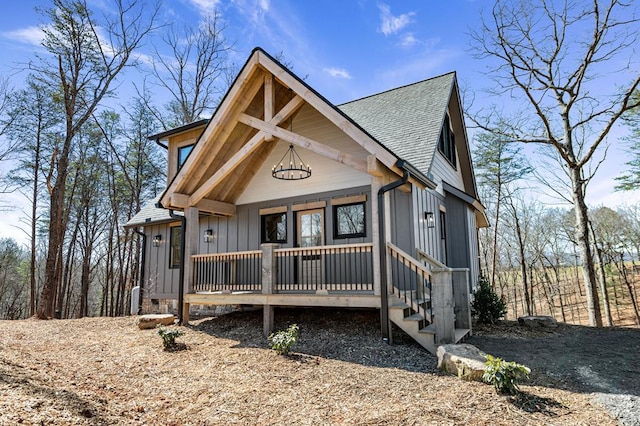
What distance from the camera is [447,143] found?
11.0 m

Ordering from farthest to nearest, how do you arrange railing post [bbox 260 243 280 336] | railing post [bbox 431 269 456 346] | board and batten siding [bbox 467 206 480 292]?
1. board and batten siding [bbox 467 206 480 292]
2. railing post [bbox 260 243 280 336]
3. railing post [bbox 431 269 456 346]

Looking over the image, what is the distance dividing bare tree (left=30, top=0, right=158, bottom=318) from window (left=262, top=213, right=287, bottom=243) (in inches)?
305

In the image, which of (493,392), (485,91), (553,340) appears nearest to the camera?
(493,392)

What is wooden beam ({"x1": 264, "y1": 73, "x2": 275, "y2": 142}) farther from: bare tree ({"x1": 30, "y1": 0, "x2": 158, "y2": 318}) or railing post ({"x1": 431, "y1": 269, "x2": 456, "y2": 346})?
bare tree ({"x1": 30, "y1": 0, "x2": 158, "y2": 318})

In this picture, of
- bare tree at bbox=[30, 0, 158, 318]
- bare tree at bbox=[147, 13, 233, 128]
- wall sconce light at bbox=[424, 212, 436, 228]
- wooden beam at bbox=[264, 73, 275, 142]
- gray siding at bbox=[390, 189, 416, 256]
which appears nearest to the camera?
wooden beam at bbox=[264, 73, 275, 142]

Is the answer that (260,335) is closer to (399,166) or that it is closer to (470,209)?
(399,166)

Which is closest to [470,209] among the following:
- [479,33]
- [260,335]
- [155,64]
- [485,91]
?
[485,91]

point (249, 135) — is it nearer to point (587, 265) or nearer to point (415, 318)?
point (415, 318)

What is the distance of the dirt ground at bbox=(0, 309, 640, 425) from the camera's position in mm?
→ 3586

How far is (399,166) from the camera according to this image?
631 cm

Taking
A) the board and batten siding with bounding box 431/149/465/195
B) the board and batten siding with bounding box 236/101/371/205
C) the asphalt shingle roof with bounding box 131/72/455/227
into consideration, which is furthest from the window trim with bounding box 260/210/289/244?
the board and batten siding with bounding box 431/149/465/195

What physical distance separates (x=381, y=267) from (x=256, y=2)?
10.0 meters

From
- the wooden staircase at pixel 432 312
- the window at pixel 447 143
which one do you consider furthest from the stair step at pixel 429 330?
the window at pixel 447 143

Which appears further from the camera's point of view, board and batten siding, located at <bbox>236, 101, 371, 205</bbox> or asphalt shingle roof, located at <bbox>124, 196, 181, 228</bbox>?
asphalt shingle roof, located at <bbox>124, 196, 181, 228</bbox>
